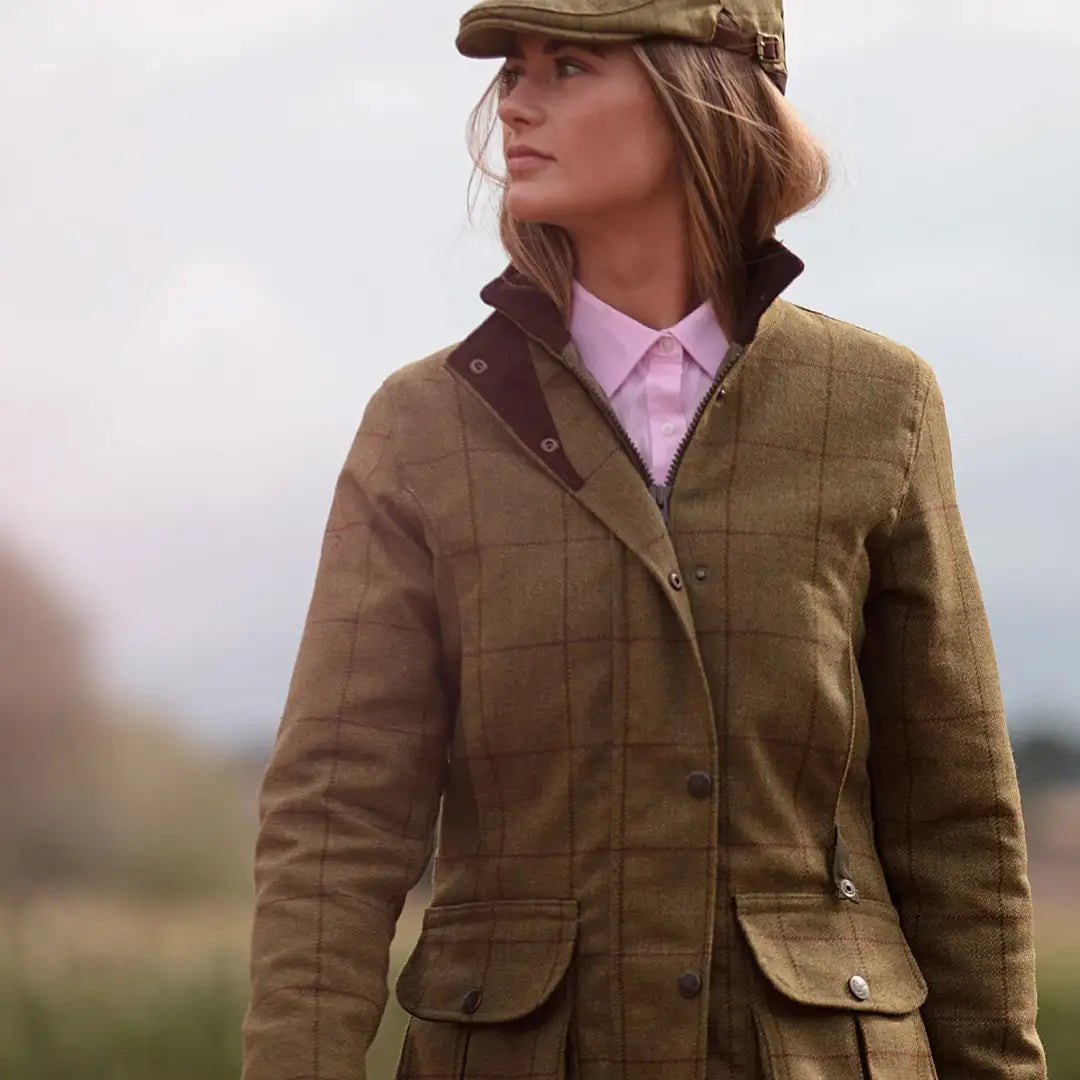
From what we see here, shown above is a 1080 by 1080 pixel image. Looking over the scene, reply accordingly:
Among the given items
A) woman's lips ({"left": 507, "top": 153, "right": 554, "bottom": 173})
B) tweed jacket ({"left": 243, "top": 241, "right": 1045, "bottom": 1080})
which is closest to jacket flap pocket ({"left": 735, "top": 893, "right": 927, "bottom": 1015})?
tweed jacket ({"left": 243, "top": 241, "right": 1045, "bottom": 1080})

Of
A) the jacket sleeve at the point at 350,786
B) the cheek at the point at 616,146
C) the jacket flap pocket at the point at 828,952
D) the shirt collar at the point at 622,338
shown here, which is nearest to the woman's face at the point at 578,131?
the cheek at the point at 616,146

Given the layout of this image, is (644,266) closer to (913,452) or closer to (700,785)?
(913,452)

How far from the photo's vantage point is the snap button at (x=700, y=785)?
1.72 metres

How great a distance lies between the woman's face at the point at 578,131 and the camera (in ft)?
6.00

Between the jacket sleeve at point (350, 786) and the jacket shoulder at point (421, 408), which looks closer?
the jacket sleeve at point (350, 786)

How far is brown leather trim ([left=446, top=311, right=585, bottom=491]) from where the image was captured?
1824mm

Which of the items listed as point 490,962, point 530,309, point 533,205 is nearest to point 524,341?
point 530,309

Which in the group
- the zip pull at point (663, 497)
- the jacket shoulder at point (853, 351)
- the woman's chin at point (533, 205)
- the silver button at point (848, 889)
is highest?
the woman's chin at point (533, 205)

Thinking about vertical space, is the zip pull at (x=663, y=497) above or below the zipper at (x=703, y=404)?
below

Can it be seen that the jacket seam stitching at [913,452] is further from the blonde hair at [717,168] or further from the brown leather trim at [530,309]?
the brown leather trim at [530,309]

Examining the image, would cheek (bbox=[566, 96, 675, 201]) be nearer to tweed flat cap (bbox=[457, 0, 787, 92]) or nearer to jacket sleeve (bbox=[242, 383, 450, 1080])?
tweed flat cap (bbox=[457, 0, 787, 92])

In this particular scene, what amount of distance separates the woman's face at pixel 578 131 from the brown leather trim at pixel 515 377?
11 centimetres

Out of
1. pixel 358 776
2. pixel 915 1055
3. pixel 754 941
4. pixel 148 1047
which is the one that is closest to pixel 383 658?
pixel 358 776

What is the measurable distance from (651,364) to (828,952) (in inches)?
21.6
